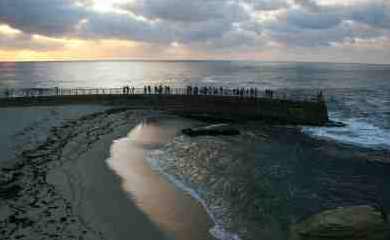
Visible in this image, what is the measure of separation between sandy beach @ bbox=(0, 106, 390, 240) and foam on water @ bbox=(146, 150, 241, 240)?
75 mm

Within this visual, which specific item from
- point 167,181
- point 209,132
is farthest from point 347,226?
point 209,132

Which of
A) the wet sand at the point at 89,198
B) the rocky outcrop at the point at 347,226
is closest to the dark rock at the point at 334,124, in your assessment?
the wet sand at the point at 89,198

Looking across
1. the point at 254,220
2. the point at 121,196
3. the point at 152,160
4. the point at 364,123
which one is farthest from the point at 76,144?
the point at 364,123

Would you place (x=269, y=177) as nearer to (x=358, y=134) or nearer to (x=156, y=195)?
(x=156, y=195)

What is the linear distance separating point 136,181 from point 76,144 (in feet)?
38.3

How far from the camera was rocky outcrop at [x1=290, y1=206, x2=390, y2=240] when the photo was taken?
60.0ft

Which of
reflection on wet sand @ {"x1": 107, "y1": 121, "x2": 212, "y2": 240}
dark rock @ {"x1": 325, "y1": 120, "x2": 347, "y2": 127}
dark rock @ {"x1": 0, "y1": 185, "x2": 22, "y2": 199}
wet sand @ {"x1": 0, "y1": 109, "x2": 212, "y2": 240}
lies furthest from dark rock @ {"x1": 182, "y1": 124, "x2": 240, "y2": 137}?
dark rock @ {"x1": 0, "y1": 185, "x2": 22, "y2": 199}

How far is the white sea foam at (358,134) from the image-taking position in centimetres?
4869

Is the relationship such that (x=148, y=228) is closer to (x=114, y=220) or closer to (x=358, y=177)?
(x=114, y=220)

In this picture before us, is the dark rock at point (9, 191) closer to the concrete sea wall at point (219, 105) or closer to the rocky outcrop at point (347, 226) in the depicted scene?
the rocky outcrop at point (347, 226)

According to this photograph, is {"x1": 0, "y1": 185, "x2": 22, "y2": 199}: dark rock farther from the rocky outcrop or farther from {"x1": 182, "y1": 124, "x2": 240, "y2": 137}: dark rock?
{"x1": 182, "y1": 124, "x2": 240, "y2": 137}: dark rock

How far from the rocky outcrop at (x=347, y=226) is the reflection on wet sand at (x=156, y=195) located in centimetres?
438

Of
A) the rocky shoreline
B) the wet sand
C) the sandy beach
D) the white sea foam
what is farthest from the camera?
the white sea foam

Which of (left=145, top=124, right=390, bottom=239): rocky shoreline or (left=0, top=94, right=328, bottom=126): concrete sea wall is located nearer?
(left=145, top=124, right=390, bottom=239): rocky shoreline
